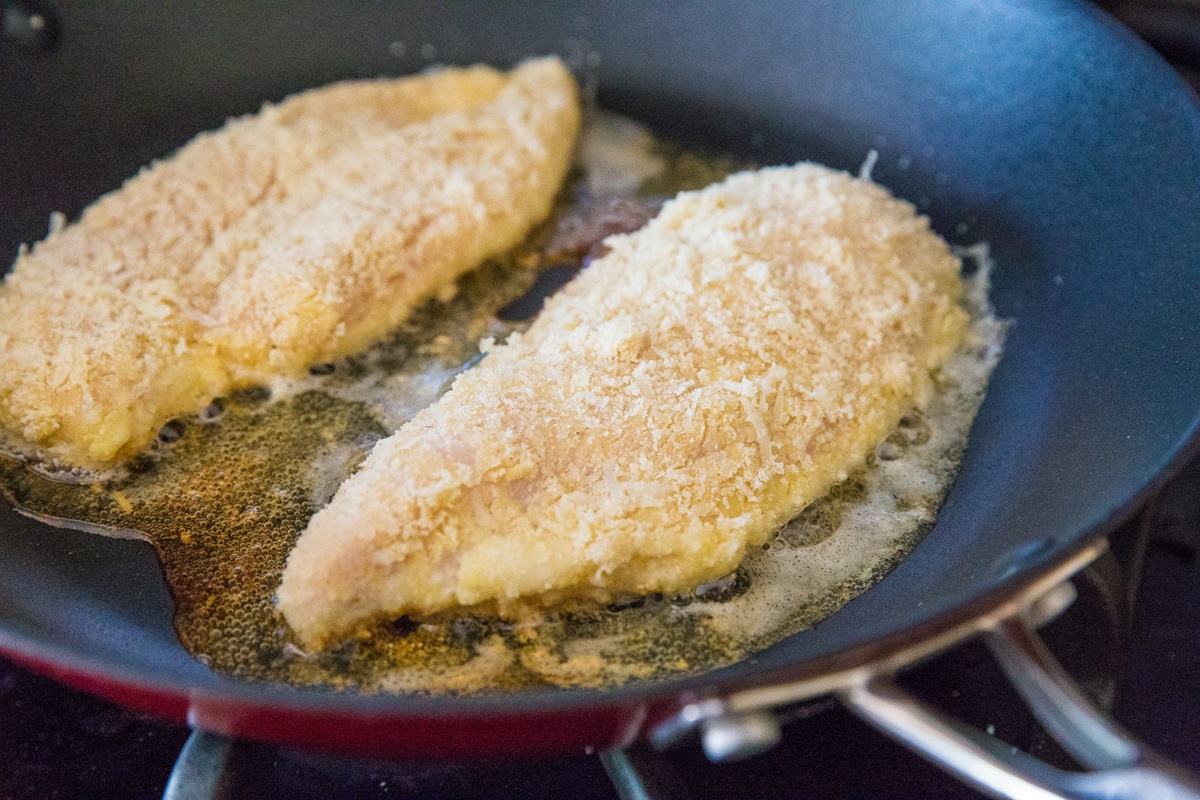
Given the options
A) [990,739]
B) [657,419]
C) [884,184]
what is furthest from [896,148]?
[990,739]

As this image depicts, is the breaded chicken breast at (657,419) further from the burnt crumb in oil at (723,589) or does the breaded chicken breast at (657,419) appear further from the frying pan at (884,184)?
the frying pan at (884,184)

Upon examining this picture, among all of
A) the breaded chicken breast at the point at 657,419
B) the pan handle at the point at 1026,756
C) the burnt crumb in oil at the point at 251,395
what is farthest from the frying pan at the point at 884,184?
the burnt crumb in oil at the point at 251,395

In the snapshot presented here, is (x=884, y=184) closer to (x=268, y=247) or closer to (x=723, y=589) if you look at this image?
(x=723, y=589)

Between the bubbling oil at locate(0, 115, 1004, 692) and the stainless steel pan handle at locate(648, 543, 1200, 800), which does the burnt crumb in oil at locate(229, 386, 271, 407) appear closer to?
the bubbling oil at locate(0, 115, 1004, 692)

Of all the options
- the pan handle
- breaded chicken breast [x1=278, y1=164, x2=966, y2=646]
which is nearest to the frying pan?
the pan handle

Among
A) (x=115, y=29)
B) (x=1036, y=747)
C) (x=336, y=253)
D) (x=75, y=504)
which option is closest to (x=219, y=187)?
(x=336, y=253)

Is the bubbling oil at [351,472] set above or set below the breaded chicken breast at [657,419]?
below
